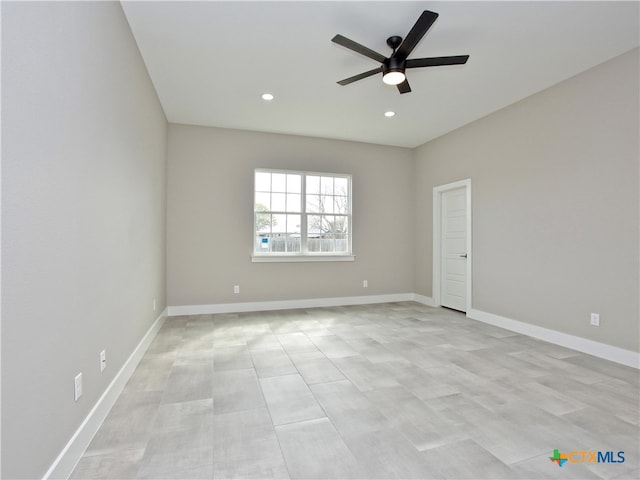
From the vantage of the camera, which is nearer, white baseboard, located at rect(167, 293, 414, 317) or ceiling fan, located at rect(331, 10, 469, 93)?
ceiling fan, located at rect(331, 10, 469, 93)

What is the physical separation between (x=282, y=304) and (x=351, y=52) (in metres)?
3.80

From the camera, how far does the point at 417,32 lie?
2373mm

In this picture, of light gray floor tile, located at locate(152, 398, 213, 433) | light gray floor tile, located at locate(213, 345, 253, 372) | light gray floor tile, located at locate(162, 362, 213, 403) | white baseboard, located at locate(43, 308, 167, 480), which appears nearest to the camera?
white baseboard, located at locate(43, 308, 167, 480)

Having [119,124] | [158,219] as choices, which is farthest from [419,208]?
[119,124]

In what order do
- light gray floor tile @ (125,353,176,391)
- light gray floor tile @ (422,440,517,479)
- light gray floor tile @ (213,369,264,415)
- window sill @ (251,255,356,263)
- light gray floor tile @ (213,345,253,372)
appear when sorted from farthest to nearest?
window sill @ (251,255,356,263), light gray floor tile @ (213,345,253,372), light gray floor tile @ (125,353,176,391), light gray floor tile @ (213,369,264,415), light gray floor tile @ (422,440,517,479)

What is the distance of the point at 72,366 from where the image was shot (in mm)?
1655

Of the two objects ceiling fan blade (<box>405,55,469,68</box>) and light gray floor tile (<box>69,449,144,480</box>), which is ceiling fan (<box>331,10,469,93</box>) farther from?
light gray floor tile (<box>69,449,144,480</box>)

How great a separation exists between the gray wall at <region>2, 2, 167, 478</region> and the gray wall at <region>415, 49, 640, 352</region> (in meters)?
4.36

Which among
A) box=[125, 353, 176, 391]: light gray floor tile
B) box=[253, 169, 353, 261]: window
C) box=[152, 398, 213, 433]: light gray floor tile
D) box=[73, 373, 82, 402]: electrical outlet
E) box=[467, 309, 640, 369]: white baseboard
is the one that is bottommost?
box=[152, 398, 213, 433]: light gray floor tile

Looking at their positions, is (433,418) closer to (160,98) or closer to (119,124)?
(119,124)

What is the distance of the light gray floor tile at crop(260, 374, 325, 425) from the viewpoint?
2139 millimetres

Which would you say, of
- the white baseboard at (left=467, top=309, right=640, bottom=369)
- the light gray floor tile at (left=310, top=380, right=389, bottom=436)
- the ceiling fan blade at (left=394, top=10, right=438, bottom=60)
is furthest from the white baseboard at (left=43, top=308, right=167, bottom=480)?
the white baseboard at (left=467, top=309, right=640, bottom=369)

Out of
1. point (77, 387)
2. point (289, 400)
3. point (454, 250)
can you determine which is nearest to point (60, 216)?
point (77, 387)

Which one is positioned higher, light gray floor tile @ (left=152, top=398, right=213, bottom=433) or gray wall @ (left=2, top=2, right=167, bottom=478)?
gray wall @ (left=2, top=2, right=167, bottom=478)
